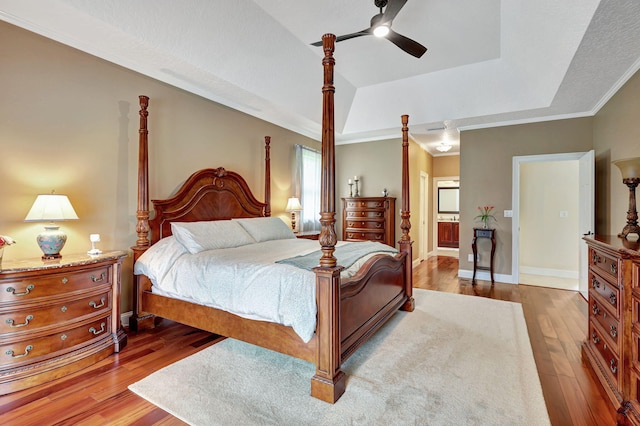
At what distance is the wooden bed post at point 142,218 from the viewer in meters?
2.99

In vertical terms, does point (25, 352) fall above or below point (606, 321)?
below

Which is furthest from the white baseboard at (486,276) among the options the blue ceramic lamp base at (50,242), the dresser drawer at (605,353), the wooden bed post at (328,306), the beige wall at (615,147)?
the blue ceramic lamp base at (50,242)

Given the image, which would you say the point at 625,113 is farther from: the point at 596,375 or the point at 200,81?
the point at 200,81

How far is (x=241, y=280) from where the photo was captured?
2.29 metres

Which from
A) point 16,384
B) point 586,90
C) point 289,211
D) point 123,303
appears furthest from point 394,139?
point 16,384

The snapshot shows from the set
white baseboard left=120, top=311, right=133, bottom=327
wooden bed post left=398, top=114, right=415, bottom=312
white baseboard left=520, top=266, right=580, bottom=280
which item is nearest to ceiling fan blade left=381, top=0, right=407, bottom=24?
wooden bed post left=398, top=114, right=415, bottom=312

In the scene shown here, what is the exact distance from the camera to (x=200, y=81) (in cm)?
349

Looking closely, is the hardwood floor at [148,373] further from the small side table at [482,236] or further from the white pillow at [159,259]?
the small side table at [482,236]

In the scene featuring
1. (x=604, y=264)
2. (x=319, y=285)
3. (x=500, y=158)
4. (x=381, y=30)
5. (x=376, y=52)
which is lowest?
(x=319, y=285)

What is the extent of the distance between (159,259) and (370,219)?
381 centimetres

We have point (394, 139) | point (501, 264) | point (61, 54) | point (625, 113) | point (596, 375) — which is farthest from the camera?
point (394, 139)

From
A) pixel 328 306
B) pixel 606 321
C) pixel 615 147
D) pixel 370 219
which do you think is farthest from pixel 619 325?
pixel 370 219

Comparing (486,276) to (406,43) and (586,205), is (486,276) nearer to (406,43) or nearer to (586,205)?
(586,205)

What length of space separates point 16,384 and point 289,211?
381 cm
